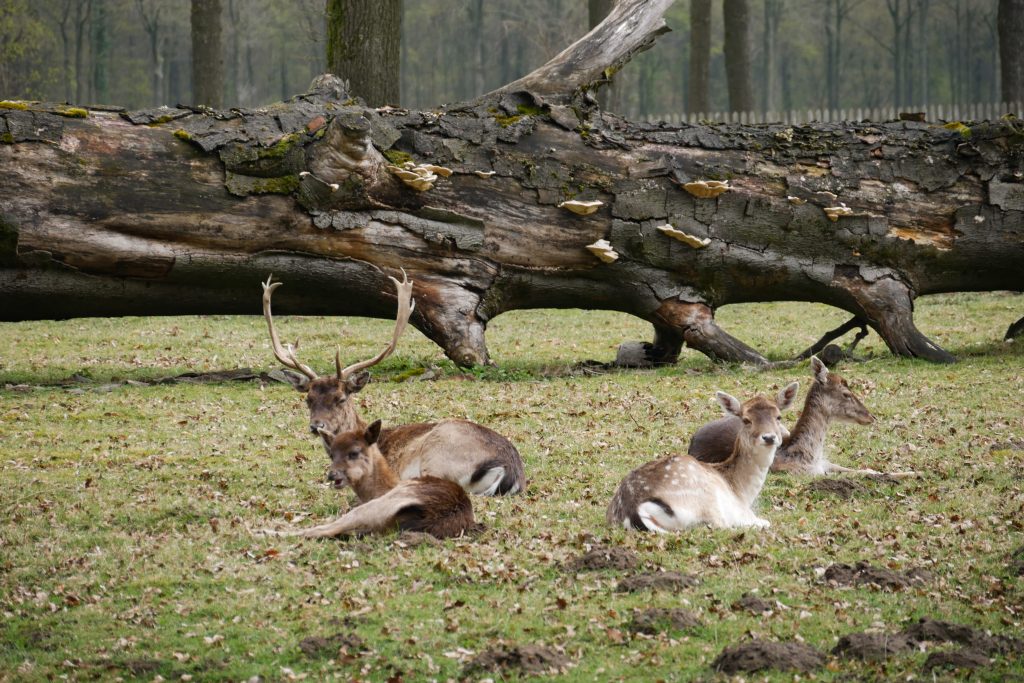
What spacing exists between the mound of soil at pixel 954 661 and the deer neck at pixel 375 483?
3.66 meters

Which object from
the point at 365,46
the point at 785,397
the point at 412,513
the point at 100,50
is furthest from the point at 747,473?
the point at 100,50

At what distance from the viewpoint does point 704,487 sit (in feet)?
23.9

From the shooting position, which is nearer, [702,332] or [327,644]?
Result: [327,644]

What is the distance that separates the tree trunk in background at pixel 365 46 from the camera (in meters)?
16.3

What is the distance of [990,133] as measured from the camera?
45.7 ft

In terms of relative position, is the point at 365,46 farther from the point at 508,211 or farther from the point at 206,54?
the point at 206,54

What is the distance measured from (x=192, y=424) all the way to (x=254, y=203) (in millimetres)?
2882

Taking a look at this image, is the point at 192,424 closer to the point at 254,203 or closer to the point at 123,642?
the point at 254,203

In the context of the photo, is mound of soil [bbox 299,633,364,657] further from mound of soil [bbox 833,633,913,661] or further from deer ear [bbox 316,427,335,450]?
deer ear [bbox 316,427,335,450]

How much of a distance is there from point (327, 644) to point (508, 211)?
28.0 feet

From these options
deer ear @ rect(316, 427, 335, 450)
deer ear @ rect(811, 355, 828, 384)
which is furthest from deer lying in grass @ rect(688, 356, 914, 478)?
deer ear @ rect(316, 427, 335, 450)

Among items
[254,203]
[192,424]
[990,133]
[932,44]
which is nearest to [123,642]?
[192,424]

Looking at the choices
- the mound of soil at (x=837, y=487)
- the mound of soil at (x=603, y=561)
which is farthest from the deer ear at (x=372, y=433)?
the mound of soil at (x=837, y=487)

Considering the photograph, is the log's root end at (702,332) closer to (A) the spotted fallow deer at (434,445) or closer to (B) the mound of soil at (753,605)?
(A) the spotted fallow deer at (434,445)
